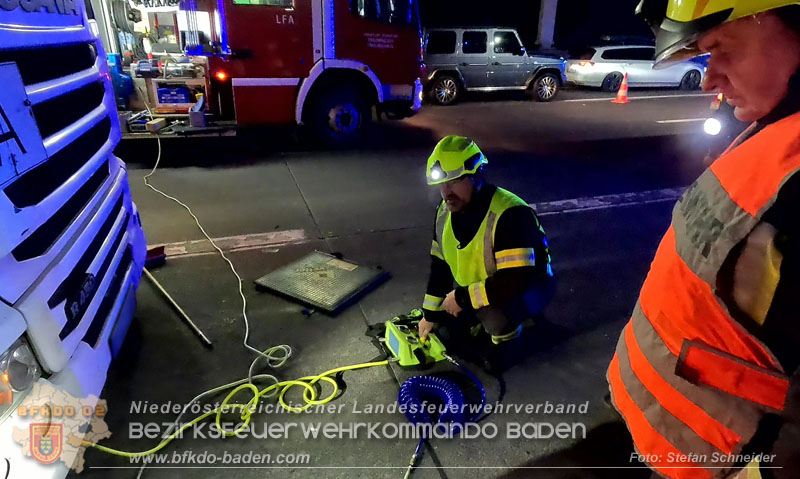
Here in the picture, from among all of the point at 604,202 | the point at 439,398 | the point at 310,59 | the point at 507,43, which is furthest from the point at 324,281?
the point at 507,43

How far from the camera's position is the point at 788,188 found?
930 millimetres

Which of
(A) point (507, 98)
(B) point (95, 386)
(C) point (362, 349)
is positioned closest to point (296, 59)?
(C) point (362, 349)

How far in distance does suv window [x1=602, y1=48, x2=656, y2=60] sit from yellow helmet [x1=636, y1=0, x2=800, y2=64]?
1487 cm

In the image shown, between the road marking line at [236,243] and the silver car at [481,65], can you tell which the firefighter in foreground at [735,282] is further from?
the silver car at [481,65]

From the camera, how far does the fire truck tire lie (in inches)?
312

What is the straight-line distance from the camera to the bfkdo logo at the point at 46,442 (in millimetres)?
1674

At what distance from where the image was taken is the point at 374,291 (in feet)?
13.0

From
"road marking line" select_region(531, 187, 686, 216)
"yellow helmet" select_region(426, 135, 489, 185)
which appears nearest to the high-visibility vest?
"yellow helmet" select_region(426, 135, 489, 185)

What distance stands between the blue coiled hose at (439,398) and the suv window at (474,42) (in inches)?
433

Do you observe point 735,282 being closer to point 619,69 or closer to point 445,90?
point 445,90

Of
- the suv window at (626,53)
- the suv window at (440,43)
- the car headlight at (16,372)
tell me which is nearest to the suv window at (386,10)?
the suv window at (440,43)

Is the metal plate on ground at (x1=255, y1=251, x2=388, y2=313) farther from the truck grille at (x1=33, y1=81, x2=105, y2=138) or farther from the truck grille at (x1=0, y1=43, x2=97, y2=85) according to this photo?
the truck grille at (x1=0, y1=43, x2=97, y2=85)

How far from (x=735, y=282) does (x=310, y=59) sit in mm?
7269

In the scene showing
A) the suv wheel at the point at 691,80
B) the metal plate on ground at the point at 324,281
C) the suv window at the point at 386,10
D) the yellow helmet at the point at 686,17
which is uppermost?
the suv window at the point at 386,10
